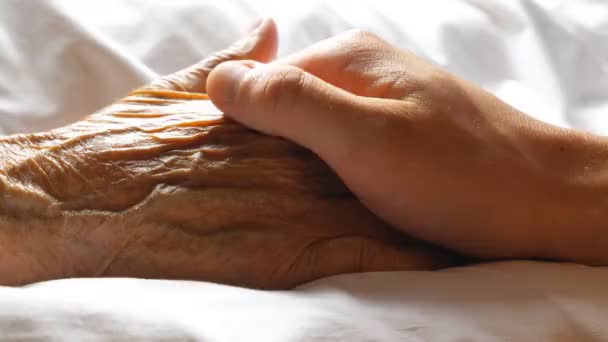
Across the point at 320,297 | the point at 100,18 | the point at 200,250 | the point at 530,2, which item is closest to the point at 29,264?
the point at 200,250

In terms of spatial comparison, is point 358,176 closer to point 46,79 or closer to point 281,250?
point 281,250

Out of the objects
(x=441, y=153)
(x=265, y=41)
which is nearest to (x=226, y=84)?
(x=441, y=153)

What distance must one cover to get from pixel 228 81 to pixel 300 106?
0.12m

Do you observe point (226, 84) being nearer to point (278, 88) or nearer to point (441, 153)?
point (278, 88)

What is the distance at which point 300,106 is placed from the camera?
2.76ft

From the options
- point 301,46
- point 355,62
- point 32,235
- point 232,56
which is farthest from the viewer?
point 301,46

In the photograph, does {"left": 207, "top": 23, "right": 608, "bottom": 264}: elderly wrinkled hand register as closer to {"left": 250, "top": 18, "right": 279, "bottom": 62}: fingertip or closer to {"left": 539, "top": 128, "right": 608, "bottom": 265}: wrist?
{"left": 539, "top": 128, "right": 608, "bottom": 265}: wrist

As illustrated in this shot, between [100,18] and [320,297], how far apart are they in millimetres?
A: 858

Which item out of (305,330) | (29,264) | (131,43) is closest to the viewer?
(305,330)

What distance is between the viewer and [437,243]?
0.90 meters

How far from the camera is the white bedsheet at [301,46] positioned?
690 millimetres

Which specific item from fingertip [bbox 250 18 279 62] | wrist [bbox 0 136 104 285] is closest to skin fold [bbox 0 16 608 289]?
wrist [bbox 0 136 104 285]

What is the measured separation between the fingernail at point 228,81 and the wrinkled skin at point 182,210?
5 centimetres

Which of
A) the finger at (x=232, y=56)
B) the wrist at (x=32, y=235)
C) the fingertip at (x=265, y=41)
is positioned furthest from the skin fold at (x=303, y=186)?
the fingertip at (x=265, y=41)
